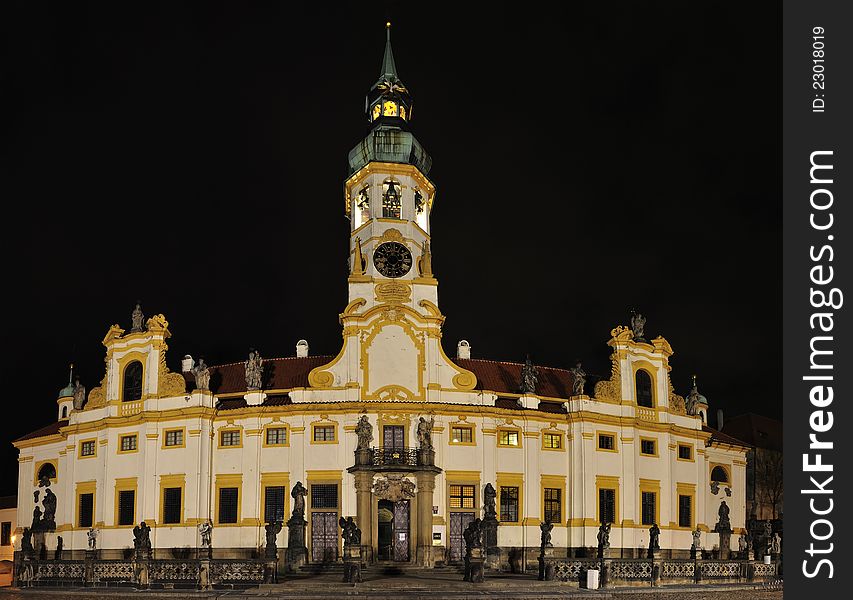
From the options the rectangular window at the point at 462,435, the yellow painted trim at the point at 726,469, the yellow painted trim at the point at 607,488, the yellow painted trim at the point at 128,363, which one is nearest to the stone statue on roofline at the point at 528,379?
the rectangular window at the point at 462,435

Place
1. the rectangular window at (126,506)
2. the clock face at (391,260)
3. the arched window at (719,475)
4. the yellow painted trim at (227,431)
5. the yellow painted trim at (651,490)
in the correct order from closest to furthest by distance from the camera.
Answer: the yellow painted trim at (227,431) < the rectangular window at (126,506) < the yellow painted trim at (651,490) < the clock face at (391,260) < the arched window at (719,475)

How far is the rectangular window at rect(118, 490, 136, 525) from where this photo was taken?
190ft

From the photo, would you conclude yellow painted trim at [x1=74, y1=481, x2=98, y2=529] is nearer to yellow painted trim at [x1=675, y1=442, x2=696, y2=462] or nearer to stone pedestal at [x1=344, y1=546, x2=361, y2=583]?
stone pedestal at [x1=344, y1=546, x2=361, y2=583]

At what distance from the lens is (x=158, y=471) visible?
57.8 m

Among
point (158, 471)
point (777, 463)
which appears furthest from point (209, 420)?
point (777, 463)

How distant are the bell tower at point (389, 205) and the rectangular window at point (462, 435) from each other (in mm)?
7622

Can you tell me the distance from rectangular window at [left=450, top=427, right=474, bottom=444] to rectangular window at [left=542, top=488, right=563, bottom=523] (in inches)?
201

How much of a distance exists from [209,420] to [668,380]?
26.5 m

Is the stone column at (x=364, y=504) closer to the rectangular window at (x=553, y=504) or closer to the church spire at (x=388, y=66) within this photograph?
the rectangular window at (x=553, y=504)

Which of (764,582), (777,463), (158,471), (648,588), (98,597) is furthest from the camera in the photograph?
(777,463)

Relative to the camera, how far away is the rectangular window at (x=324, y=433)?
186 ft

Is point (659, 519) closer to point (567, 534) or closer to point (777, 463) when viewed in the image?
point (567, 534)

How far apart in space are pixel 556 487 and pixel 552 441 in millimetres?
2500

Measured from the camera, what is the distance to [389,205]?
6391 cm
